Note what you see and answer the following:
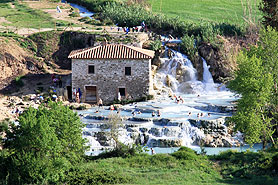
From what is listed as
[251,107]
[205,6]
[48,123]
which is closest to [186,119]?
[251,107]

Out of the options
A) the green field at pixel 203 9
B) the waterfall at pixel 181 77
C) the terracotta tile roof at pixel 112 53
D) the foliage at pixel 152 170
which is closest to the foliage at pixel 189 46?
the waterfall at pixel 181 77

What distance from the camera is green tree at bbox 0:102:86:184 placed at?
26.8 metres

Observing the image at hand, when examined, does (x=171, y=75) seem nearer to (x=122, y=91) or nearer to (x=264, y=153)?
(x=122, y=91)

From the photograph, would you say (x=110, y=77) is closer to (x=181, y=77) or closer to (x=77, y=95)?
(x=77, y=95)

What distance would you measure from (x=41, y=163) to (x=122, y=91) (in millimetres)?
24943

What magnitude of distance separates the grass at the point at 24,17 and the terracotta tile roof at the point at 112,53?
51.2 feet

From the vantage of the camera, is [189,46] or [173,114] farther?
[189,46]

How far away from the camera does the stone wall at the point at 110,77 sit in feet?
167

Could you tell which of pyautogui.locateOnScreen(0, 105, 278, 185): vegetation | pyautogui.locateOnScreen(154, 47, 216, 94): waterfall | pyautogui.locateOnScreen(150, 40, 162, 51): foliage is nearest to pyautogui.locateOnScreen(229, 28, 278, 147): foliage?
pyautogui.locateOnScreen(0, 105, 278, 185): vegetation

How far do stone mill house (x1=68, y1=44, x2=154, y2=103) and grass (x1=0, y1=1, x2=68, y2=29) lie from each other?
53.1 ft

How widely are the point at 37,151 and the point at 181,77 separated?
30623mm

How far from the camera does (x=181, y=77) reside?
56.2 meters

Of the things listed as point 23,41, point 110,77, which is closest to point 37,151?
point 110,77

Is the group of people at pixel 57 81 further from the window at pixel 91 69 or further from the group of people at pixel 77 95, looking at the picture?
the window at pixel 91 69
